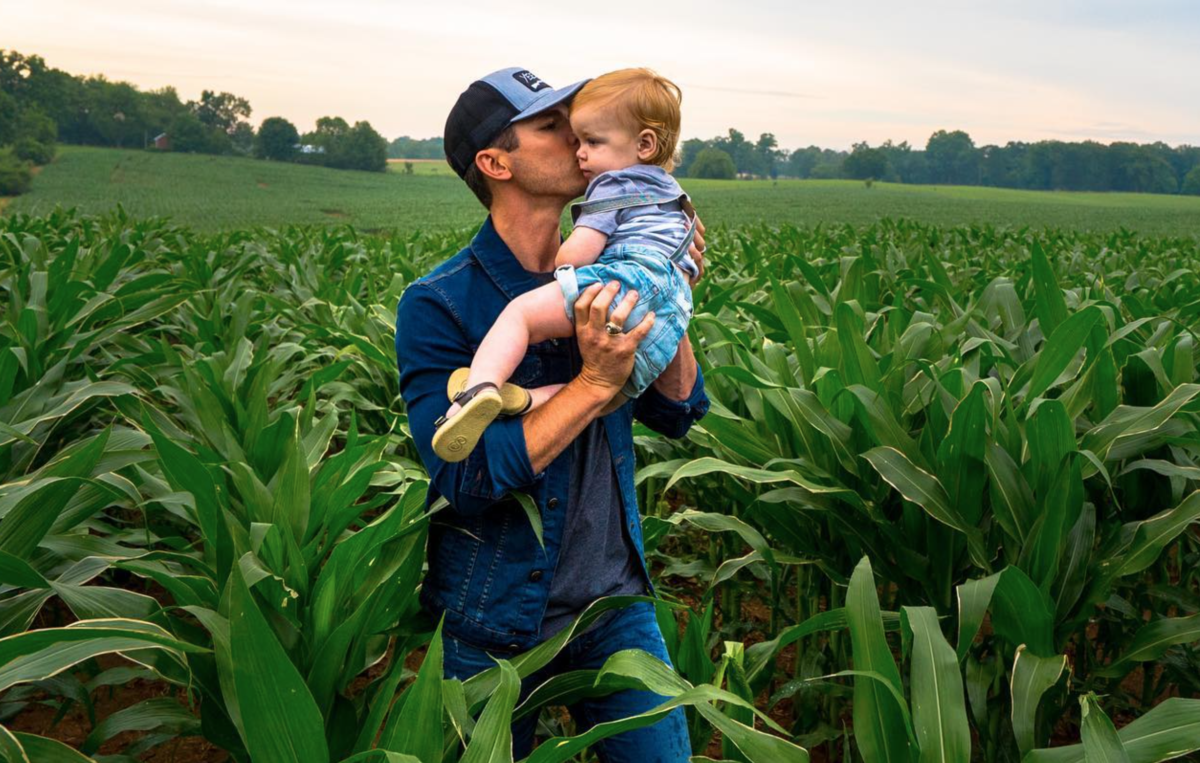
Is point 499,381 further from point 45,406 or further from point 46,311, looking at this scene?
point 46,311

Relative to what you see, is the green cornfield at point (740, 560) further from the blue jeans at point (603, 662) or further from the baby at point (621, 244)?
the baby at point (621, 244)

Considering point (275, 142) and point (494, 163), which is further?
point (275, 142)

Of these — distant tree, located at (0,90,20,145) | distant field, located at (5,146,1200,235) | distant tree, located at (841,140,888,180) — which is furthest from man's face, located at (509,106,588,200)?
distant tree, located at (841,140,888,180)

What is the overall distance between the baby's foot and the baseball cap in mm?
420

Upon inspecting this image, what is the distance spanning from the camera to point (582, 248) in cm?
157

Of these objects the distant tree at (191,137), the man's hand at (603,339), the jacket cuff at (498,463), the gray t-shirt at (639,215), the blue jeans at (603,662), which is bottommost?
the blue jeans at (603,662)

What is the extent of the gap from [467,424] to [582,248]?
1.31 feet

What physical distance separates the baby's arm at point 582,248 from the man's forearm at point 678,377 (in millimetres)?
247

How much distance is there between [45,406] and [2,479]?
46cm

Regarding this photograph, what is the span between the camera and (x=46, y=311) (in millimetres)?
3621

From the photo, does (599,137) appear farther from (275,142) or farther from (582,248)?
(275,142)

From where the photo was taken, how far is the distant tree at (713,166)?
2611 inches

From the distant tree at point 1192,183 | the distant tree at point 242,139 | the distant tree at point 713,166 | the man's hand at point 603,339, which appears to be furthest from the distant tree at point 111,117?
the distant tree at point 1192,183

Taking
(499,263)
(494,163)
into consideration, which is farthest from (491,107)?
(499,263)
